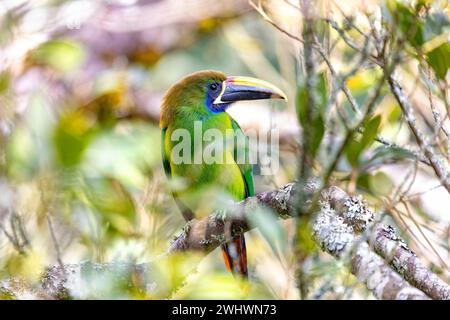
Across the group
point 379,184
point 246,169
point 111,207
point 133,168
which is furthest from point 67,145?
point 246,169

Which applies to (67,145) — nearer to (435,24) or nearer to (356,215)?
(356,215)

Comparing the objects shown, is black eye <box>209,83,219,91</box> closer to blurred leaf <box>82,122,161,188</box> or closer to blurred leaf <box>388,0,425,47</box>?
blurred leaf <box>82,122,161,188</box>

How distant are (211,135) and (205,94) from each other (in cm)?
31

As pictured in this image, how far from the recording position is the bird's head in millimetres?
3895

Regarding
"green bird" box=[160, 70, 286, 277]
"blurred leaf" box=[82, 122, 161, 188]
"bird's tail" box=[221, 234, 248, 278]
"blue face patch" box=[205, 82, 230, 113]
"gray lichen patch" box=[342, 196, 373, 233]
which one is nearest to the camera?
"blurred leaf" box=[82, 122, 161, 188]

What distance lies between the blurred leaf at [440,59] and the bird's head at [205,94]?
4.62ft

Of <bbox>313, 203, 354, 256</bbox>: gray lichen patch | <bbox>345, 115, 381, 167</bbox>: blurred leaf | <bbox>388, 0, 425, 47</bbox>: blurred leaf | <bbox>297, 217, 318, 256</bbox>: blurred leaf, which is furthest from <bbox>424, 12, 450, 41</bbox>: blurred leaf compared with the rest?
<bbox>297, 217, 318, 256</bbox>: blurred leaf

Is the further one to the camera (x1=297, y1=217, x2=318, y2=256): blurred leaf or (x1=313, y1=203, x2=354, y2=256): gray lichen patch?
(x1=313, y1=203, x2=354, y2=256): gray lichen patch

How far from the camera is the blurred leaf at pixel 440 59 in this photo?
2475 millimetres

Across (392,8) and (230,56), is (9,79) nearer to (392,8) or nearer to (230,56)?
(392,8)

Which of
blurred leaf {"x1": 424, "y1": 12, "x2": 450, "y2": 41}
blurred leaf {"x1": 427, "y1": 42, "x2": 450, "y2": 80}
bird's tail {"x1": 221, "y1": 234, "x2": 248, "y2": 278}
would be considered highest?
blurred leaf {"x1": 424, "y1": 12, "x2": 450, "y2": 41}

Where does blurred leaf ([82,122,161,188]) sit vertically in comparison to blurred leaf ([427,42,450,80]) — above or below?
below
